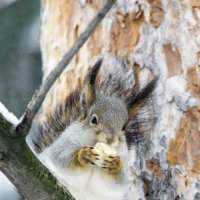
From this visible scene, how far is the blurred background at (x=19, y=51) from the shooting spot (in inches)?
108

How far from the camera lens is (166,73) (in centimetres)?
157

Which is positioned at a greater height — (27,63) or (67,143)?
(67,143)

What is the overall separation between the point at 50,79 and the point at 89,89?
24.7 inches

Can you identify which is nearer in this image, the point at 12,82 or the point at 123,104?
the point at 123,104

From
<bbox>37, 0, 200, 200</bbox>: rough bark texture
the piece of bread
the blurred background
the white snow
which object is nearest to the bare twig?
the white snow

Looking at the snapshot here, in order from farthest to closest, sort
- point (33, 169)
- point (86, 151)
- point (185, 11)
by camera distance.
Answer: point (185, 11), point (86, 151), point (33, 169)

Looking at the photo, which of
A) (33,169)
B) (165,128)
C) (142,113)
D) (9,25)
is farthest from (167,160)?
(9,25)

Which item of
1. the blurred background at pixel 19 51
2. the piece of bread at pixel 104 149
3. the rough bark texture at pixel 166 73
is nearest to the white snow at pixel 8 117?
the piece of bread at pixel 104 149

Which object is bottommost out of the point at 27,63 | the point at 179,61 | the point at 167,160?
the point at 27,63

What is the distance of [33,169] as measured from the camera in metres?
0.86

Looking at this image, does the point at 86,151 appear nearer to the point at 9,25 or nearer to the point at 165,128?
the point at 165,128

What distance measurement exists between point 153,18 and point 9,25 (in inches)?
55.3

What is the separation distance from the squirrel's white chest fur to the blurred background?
121 cm

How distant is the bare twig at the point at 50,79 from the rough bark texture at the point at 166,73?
29.0 inches
